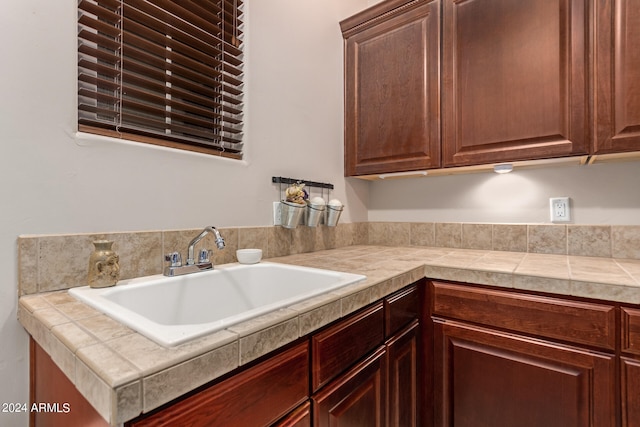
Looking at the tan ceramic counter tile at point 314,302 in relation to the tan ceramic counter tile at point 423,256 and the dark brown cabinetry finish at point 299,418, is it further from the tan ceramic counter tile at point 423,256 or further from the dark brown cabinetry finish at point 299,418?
the tan ceramic counter tile at point 423,256

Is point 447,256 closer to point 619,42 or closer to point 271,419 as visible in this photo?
point 619,42

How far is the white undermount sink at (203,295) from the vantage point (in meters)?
0.57

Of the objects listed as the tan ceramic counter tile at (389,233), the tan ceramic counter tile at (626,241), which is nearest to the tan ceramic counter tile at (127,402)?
the tan ceramic counter tile at (389,233)

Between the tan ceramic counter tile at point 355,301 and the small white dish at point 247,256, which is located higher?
the small white dish at point 247,256

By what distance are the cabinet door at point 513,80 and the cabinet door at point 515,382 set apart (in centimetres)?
76

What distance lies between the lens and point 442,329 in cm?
122

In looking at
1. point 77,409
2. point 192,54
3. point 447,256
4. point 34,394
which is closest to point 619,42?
point 447,256

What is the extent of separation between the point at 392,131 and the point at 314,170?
1.53 ft

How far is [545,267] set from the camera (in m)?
1.15

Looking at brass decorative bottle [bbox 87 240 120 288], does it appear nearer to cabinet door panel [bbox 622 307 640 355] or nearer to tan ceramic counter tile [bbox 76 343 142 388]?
tan ceramic counter tile [bbox 76 343 142 388]

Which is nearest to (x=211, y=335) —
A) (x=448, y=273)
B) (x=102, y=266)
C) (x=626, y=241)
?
(x=102, y=266)

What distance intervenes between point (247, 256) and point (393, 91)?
115 centimetres

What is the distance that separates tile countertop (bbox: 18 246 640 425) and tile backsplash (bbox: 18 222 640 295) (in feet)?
0.26

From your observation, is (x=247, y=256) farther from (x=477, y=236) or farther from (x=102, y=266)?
(x=477, y=236)
